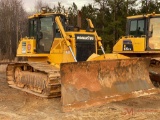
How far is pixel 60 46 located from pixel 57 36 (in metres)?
0.38

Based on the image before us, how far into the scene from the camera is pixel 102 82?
717 cm

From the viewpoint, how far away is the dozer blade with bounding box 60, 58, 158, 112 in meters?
6.48

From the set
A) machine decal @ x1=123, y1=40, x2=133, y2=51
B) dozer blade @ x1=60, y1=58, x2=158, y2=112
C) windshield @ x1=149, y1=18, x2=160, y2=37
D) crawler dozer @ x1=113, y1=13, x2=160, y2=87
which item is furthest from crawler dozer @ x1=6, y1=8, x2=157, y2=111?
windshield @ x1=149, y1=18, x2=160, y2=37

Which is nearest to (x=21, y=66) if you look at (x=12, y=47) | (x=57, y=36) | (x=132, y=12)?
(x=57, y=36)

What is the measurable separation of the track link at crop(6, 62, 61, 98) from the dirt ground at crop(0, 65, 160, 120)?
0.85ft

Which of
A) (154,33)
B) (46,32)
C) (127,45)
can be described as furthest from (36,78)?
(154,33)

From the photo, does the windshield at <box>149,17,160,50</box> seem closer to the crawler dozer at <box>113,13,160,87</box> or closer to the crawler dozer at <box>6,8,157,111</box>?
the crawler dozer at <box>113,13,160,87</box>

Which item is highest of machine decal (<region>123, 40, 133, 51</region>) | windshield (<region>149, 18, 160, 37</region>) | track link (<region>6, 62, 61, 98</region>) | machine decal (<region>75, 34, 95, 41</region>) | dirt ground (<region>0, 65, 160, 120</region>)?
windshield (<region>149, 18, 160, 37</region>)

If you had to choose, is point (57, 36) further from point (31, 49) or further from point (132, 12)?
point (132, 12)

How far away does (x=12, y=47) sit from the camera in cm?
4091

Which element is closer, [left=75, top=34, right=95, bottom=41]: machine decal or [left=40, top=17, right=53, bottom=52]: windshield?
[left=75, top=34, right=95, bottom=41]: machine decal

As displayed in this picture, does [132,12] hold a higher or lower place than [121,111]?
higher

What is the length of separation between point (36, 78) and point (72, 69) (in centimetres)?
176

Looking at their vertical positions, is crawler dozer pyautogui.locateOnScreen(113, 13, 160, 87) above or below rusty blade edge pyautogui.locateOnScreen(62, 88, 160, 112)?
above
